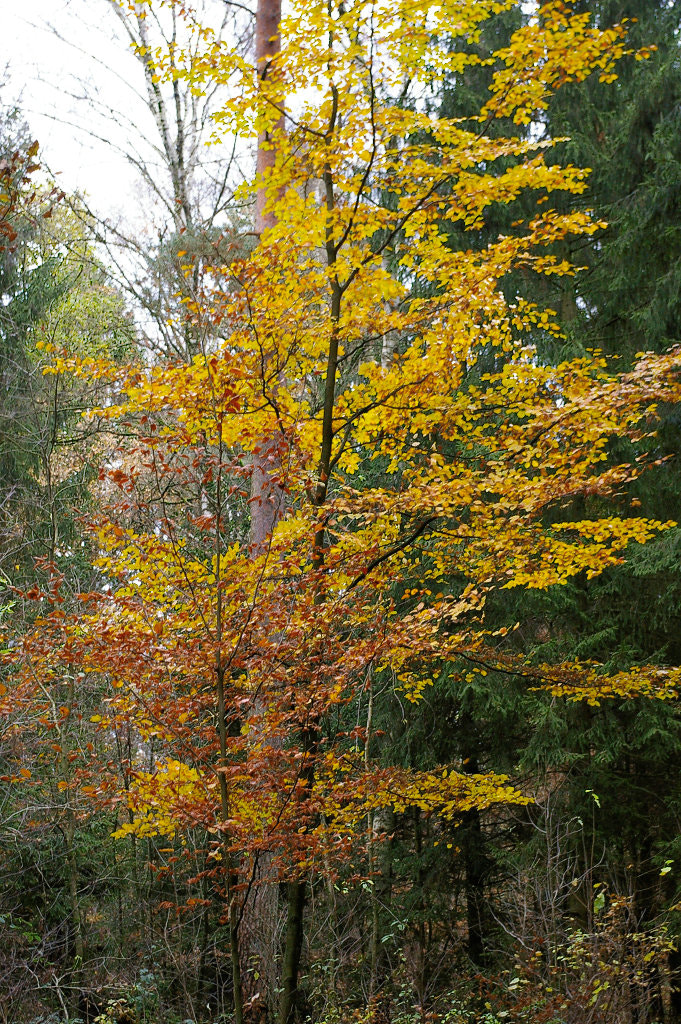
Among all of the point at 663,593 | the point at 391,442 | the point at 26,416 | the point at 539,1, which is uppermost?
the point at 539,1

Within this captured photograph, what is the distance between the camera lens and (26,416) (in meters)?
10.4

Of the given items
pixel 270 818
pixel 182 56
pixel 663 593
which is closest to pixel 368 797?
pixel 270 818

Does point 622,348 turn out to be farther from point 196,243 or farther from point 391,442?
point 196,243

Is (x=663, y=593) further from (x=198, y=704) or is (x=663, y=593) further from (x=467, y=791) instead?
(x=198, y=704)

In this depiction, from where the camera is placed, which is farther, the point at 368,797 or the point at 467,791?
the point at 467,791

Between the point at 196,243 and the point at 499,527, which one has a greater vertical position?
the point at 196,243

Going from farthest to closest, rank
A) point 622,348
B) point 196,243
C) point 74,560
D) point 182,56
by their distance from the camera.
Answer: point 74,560 < point 196,243 < point 622,348 < point 182,56

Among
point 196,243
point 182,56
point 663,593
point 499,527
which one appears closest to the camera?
point 499,527

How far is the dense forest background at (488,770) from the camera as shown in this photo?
6817 mm

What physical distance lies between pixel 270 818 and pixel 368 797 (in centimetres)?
134

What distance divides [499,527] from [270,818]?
2.03 m

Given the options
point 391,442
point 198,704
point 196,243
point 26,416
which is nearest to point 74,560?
point 26,416

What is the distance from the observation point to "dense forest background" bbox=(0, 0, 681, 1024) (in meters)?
6.82

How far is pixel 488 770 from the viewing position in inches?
348
